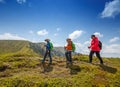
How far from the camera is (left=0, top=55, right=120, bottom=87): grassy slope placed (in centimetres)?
1620

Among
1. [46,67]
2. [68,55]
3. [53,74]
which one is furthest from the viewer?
[68,55]

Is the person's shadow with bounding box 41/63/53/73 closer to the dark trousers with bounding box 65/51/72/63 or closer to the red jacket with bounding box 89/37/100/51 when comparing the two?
the dark trousers with bounding box 65/51/72/63

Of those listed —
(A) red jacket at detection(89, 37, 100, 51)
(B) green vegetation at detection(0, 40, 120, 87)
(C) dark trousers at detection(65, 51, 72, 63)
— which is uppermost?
(A) red jacket at detection(89, 37, 100, 51)

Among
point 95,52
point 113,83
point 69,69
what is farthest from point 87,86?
point 95,52

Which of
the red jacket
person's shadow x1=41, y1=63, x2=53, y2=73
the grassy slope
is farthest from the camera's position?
the red jacket

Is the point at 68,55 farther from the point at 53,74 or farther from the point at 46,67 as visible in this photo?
the point at 53,74

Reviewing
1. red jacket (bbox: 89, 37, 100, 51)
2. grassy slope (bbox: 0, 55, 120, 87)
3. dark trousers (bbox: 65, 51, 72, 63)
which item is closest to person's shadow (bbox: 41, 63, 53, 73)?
grassy slope (bbox: 0, 55, 120, 87)

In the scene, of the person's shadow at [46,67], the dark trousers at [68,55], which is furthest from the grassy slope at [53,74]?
the dark trousers at [68,55]

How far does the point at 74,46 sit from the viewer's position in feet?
67.6

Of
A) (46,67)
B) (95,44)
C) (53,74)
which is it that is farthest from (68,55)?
(53,74)

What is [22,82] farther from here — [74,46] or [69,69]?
[74,46]

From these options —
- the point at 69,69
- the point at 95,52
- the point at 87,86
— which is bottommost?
the point at 87,86

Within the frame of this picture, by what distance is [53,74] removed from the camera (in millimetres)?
18203

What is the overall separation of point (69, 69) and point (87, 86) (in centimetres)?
380
